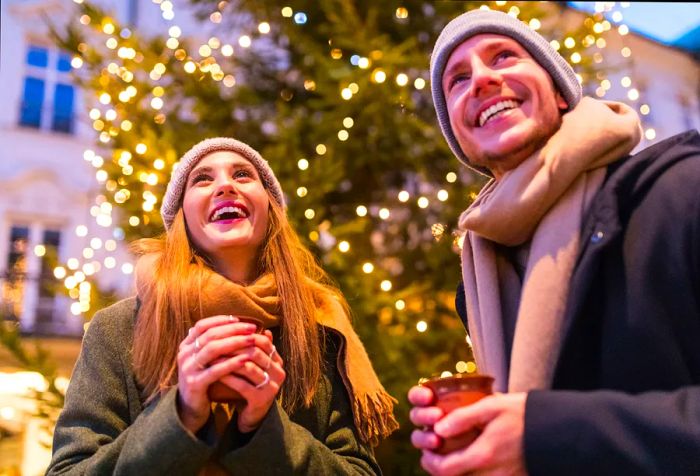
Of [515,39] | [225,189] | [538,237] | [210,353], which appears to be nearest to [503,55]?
[515,39]

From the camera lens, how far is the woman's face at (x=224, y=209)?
1899 millimetres

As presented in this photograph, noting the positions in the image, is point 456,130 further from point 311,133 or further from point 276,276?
point 311,133

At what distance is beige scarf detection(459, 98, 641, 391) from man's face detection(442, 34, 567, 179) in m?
0.07

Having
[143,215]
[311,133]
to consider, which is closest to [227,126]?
[311,133]

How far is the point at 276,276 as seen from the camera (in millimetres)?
1938

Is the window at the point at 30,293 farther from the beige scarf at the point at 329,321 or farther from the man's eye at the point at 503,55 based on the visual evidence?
the man's eye at the point at 503,55

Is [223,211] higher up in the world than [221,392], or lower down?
higher up

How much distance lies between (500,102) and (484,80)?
0.26 ft

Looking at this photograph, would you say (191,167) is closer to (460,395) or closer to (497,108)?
(497,108)

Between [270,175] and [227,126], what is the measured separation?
2178 mm

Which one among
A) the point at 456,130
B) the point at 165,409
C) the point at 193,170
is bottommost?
the point at 165,409

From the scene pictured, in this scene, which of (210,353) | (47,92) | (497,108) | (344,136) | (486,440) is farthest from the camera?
(47,92)

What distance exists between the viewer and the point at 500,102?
4.64 feet

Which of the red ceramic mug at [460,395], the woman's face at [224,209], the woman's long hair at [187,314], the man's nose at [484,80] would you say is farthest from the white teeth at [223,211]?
the red ceramic mug at [460,395]
